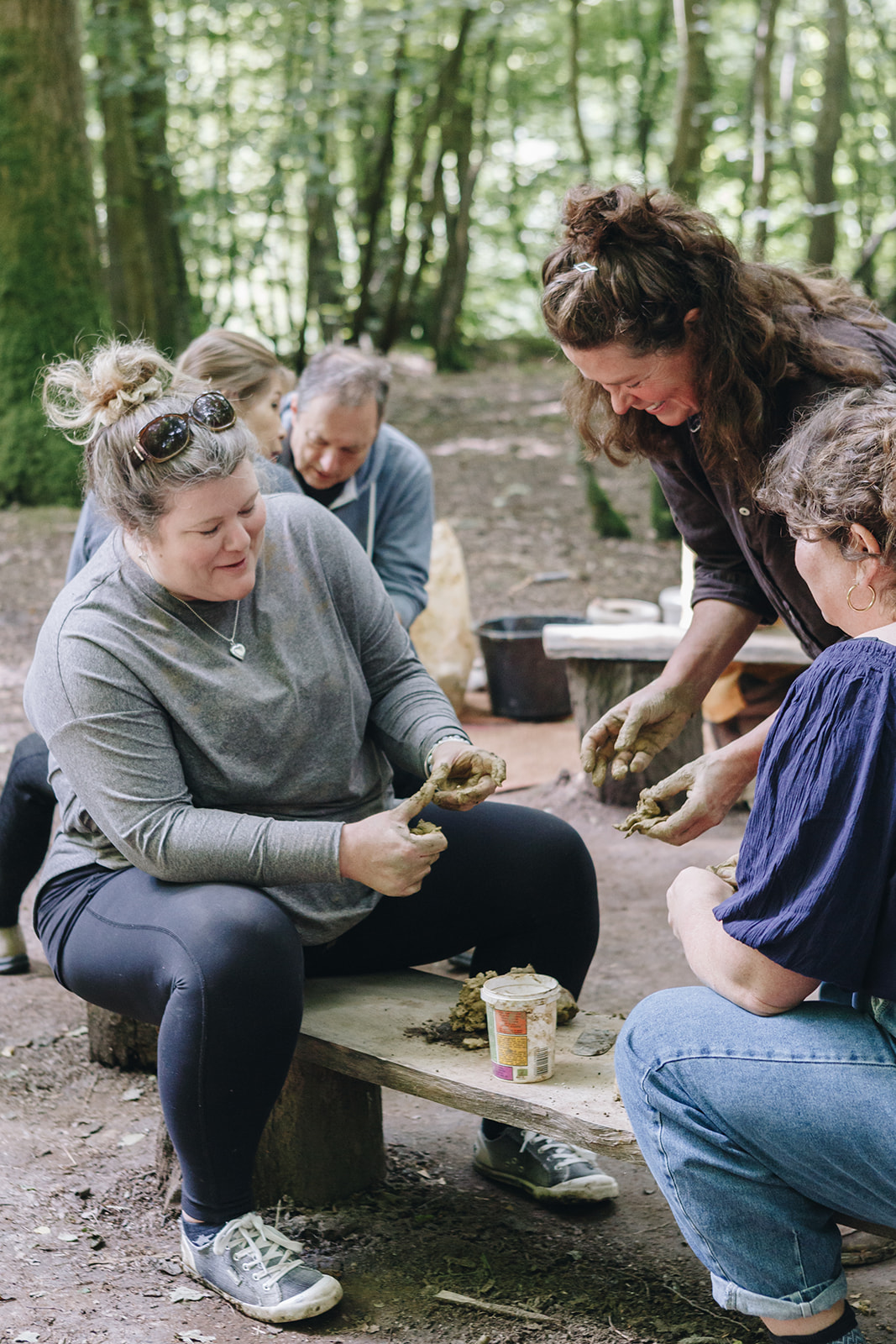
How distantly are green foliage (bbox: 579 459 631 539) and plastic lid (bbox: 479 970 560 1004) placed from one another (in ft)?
21.3

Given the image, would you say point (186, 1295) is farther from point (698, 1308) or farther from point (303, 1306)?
point (698, 1308)

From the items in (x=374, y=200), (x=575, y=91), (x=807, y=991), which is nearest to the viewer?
(x=807, y=991)

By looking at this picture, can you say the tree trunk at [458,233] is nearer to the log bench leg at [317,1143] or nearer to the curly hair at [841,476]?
the log bench leg at [317,1143]

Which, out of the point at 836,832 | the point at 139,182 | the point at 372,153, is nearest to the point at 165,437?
the point at 836,832

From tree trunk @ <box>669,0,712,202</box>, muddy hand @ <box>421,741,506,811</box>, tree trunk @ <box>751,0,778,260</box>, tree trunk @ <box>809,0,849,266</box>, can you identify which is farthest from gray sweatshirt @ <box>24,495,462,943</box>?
tree trunk @ <box>809,0,849,266</box>

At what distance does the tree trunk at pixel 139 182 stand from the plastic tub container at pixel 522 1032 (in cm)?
748

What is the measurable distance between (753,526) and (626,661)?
235 cm

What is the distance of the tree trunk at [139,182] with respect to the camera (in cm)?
902

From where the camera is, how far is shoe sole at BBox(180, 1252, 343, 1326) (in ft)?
6.63

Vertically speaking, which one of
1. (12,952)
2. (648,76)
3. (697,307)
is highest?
(648,76)

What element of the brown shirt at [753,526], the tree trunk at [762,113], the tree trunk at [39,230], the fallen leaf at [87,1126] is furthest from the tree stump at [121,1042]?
the tree trunk at [762,113]

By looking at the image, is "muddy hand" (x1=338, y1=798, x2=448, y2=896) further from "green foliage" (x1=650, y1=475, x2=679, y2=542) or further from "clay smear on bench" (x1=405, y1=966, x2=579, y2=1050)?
"green foliage" (x1=650, y1=475, x2=679, y2=542)

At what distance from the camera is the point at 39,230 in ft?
26.0

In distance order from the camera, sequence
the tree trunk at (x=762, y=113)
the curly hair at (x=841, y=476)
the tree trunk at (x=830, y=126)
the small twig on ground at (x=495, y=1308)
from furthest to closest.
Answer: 1. the tree trunk at (x=830, y=126)
2. the tree trunk at (x=762, y=113)
3. the small twig on ground at (x=495, y=1308)
4. the curly hair at (x=841, y=476)
